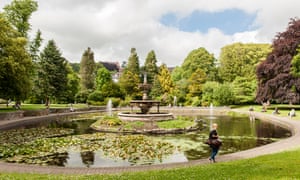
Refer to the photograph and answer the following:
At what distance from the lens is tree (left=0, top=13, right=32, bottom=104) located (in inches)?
1017

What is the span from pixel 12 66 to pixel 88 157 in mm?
18072

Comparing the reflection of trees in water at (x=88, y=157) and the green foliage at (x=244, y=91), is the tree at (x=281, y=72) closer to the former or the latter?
the green foliage at (x=244, y=91)

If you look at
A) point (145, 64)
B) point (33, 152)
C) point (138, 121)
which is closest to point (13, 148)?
point (33, 152)

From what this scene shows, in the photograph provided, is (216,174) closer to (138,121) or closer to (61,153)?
(61,153)

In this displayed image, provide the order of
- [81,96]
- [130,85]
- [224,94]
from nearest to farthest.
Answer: [224,94], [130,85], [81,96]

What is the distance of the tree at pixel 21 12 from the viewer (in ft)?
110

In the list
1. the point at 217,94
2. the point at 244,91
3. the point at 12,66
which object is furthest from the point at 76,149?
the point at 244,91

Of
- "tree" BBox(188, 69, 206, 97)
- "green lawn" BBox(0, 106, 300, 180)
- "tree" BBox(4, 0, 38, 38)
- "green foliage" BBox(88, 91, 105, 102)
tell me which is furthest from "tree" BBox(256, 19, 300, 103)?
"tree" BBox(4, 0, 38, 38)

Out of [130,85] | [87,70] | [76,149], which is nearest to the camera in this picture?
[76,149]

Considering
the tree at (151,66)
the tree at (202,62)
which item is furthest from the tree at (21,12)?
the tree at (202,62)

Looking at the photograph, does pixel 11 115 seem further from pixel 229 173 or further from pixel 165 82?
pixel 165 82

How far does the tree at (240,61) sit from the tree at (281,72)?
56.1 feet

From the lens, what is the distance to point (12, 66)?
25.7 meters

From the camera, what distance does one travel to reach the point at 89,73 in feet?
221
